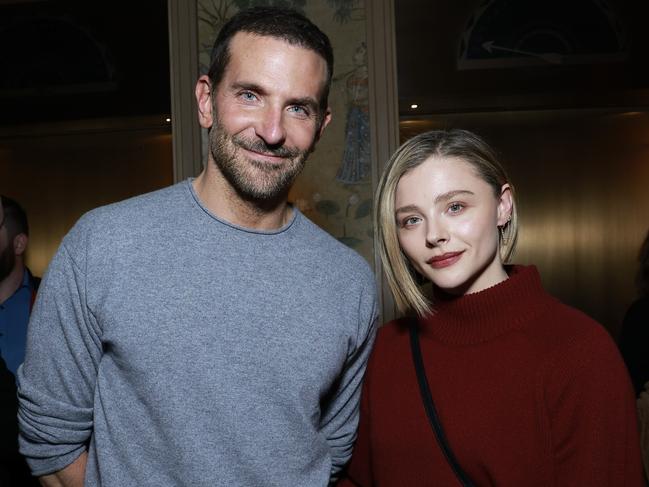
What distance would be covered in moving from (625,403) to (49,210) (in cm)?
375

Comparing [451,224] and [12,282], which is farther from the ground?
[451,224]

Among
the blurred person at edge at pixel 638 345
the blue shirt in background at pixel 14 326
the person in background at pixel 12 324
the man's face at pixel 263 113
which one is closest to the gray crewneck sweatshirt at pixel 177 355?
the man's face at pixel 263 113

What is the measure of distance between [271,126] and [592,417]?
31.6 inches

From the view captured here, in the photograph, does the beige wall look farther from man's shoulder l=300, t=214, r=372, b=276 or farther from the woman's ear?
the woman's ear

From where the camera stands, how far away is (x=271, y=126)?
1.34m

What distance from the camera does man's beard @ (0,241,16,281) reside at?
96.7 inches

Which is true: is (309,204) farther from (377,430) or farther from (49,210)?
(49,210)

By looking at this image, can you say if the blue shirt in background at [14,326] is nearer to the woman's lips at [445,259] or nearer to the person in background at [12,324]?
the person in background at [12,324]

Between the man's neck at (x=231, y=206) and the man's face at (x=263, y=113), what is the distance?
2 cm

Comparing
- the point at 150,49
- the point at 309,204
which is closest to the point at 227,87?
the point at 309,204

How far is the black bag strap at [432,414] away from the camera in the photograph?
1294mm

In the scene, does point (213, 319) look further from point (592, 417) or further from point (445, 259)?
point (592, 417)

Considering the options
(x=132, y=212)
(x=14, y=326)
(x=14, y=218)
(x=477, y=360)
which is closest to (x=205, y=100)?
(x=132, y=212)

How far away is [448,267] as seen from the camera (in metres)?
1.36
